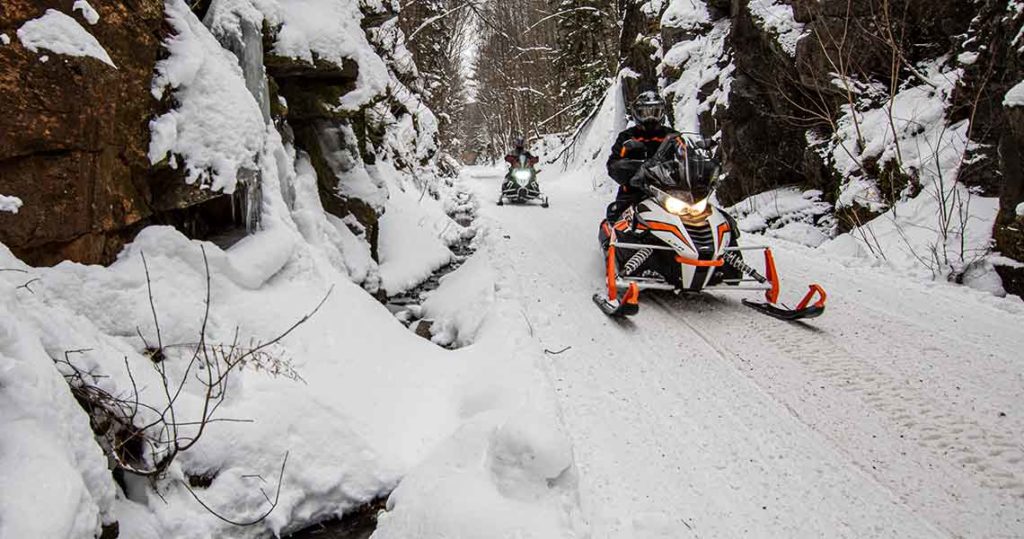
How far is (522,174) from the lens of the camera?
13.8m

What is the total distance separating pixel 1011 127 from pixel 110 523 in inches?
294

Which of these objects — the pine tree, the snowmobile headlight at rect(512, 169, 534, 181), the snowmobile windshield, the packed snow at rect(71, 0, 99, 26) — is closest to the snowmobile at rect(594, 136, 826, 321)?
the snowmobile windshield

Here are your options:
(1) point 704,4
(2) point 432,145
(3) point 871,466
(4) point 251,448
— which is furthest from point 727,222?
(2) point 432,145

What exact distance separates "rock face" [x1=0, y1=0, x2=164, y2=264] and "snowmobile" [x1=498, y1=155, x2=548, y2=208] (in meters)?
10.6

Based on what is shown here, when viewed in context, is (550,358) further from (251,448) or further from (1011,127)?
(1011,127)

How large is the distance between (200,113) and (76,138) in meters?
0.94

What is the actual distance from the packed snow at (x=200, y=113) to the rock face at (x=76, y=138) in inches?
5.0

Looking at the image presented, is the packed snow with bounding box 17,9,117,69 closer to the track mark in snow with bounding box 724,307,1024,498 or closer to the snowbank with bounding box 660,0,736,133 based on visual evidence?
the track mark in snow with bounding box 724,307,1024,498

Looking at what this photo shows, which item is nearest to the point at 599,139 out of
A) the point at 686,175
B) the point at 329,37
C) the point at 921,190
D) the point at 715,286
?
the point at 921,190

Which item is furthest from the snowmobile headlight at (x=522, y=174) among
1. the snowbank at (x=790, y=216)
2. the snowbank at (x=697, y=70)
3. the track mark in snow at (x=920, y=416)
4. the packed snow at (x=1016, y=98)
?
the track mark in snow at (x=920, y=416)

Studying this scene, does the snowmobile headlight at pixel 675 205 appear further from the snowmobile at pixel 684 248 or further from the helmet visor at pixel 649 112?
Answer: the helmet visor at pixel 649 112

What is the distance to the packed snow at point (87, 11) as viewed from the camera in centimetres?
268

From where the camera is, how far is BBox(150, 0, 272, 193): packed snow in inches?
127

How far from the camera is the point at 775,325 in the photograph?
4.67 metres
